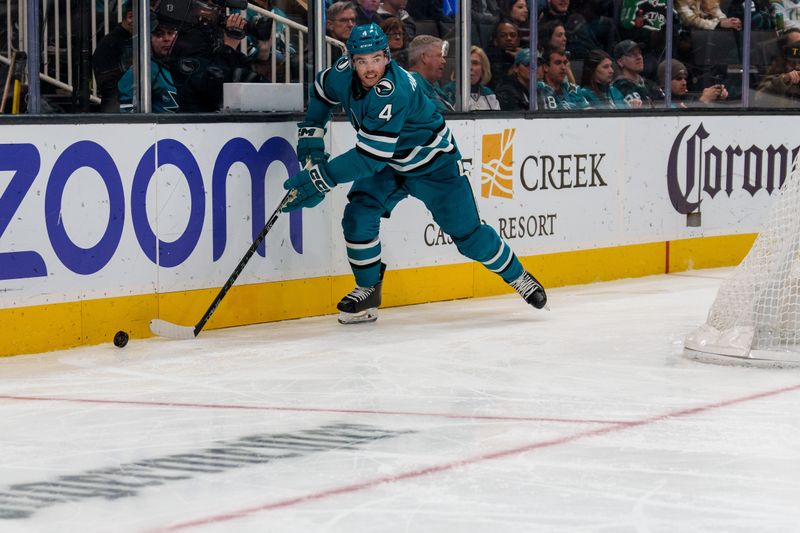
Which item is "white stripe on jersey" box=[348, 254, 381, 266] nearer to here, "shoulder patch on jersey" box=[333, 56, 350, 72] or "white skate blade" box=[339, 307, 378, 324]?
"white skate blade" box=[339, 307, 378, 324]

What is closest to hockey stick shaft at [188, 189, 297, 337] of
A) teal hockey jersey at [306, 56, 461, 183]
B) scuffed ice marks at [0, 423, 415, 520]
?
A: teal hockey jersey at [306, 56, 461, 183]

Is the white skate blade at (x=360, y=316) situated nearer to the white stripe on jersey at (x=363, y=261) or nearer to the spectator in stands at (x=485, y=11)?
the white stripe on jersey at (x=363, y=261)

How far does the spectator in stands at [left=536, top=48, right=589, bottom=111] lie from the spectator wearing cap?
0.35 m

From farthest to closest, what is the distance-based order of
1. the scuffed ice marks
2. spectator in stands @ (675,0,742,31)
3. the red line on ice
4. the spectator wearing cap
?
1. spectator in stands @ (675,0,742,31)
2. the spectator wearing cap
3. the scuffed ice marks
4. the red line on ice

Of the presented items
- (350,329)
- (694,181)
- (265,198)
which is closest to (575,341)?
(350,329)

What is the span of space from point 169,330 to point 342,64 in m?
1.22

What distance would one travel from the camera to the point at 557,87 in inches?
273

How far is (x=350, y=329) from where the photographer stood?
18.2 feet

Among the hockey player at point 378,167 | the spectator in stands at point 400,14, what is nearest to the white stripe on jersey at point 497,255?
the hockey player at point 378,167

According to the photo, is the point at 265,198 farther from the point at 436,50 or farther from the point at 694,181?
the point at 694,181

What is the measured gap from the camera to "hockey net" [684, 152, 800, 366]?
15.5ft

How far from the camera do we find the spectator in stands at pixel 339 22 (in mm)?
5906

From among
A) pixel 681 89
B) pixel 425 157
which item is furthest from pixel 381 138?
pixel 681 89

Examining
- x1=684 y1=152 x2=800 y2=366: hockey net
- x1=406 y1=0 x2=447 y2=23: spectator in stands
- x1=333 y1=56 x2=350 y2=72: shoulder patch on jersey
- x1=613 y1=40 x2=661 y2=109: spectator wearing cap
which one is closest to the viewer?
x1=684 y1=152 x2=800 y2=366: hockey net
